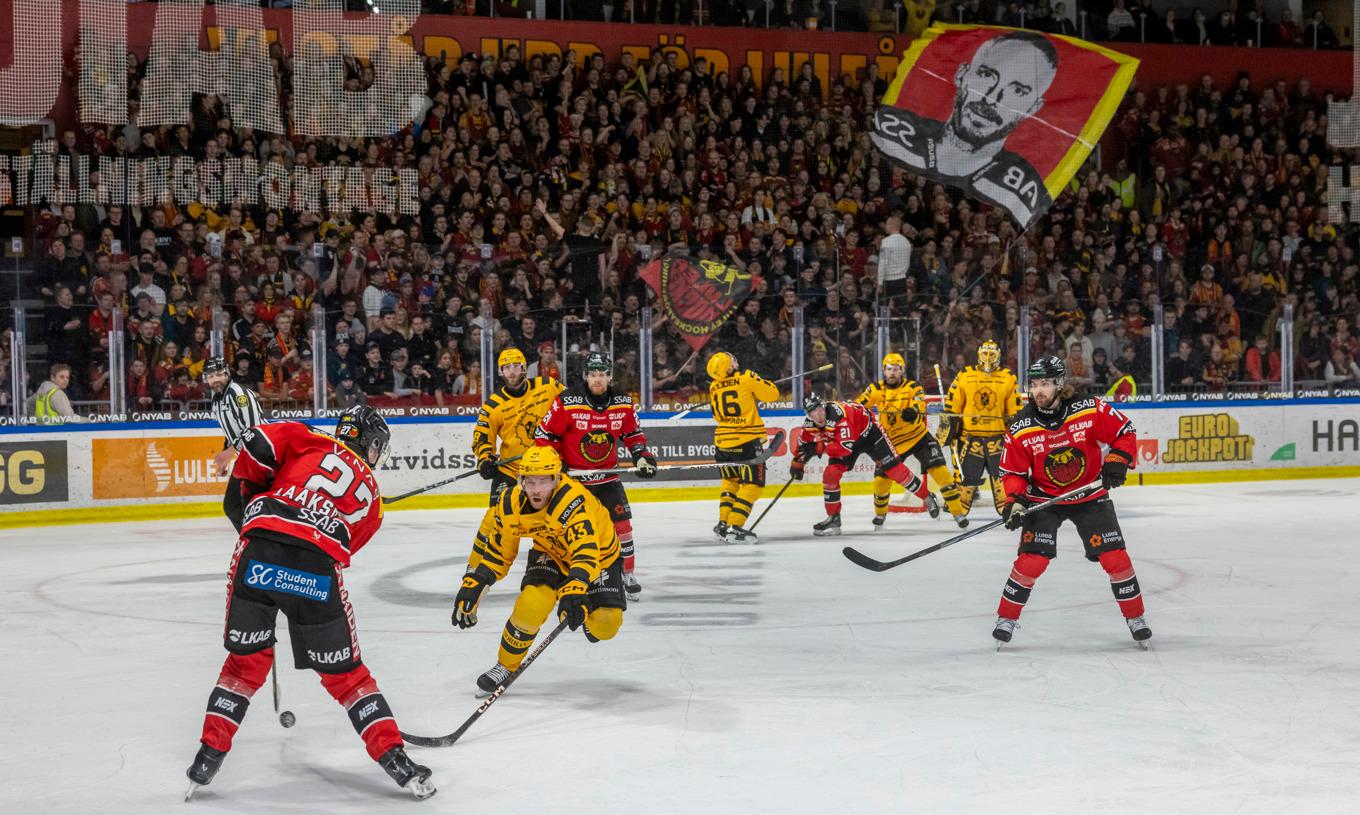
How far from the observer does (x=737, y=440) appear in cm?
1064

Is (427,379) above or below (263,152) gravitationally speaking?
below

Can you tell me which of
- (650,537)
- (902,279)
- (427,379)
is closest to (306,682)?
(650,537)

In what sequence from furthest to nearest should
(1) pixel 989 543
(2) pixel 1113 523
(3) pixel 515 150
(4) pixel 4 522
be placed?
(3) pixel 515 150 < (4) pixel 4 522 < (1) pixel 989 543 < (2) pixel 1113 523

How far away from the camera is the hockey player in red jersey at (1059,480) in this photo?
21.0ft

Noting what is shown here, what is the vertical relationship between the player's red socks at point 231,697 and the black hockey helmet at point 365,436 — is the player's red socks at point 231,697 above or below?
below

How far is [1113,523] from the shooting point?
643cm

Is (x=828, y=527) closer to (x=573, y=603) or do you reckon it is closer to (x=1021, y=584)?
(x=1021, y=584)

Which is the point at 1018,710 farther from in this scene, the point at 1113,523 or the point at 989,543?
the point at 989,543

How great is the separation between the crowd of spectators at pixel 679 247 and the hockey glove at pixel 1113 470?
265 inches

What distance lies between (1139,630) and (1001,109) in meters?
12.0

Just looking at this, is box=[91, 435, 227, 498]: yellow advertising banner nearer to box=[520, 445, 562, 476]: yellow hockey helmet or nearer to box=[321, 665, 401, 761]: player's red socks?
box=[520, 445, 562, 476]: yellow hockey helmet

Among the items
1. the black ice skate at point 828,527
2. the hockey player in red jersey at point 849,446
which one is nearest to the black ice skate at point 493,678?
the black ice skate at point 828,527

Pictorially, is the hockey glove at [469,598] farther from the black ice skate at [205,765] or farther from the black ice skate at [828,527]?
the black ice skate at [828,527]

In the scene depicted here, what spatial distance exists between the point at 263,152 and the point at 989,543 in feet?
25.4
